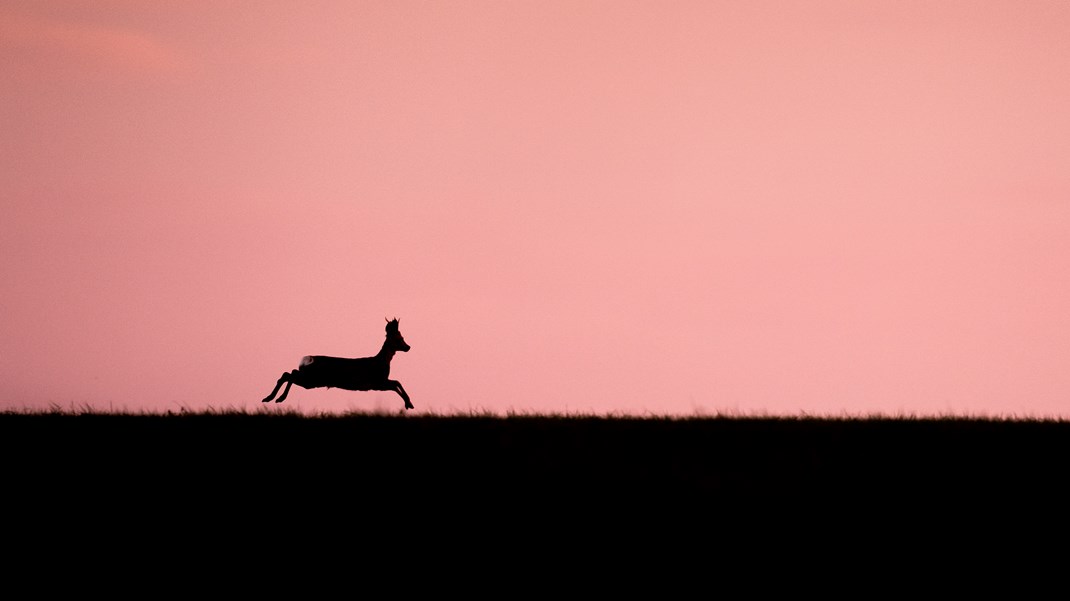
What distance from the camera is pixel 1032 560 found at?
37.6ft

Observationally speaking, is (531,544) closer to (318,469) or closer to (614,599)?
(614,599)

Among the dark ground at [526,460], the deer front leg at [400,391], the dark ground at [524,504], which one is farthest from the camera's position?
the deer front leg at [400,391]

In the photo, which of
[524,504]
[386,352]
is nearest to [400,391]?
[386,352]

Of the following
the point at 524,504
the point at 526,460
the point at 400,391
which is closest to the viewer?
the point at 524,504

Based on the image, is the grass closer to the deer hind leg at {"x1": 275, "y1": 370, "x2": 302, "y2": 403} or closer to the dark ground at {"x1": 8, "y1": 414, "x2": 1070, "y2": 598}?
the dark ground at {"x1": 8, "y1": 414, "x2": 1070, "y2": 598}

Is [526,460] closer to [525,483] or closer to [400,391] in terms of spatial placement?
[525,483]

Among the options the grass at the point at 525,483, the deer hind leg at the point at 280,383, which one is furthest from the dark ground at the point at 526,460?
the deer hind leg at the point at 280,383

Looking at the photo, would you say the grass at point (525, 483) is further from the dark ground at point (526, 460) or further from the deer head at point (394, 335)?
the deer head at point (394, 335)

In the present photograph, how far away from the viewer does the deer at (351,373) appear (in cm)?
2344

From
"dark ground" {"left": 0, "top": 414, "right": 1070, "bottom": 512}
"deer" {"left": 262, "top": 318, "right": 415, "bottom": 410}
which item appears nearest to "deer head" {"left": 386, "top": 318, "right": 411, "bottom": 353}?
"deer" {"left": 262, "top": 318, "right": 415, "bottom": 410}

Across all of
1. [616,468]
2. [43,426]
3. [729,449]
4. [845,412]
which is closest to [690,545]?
[616,468]

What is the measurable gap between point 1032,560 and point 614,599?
446 cm

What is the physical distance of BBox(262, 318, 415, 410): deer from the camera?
2344 cm

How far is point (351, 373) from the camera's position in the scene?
23547mm
